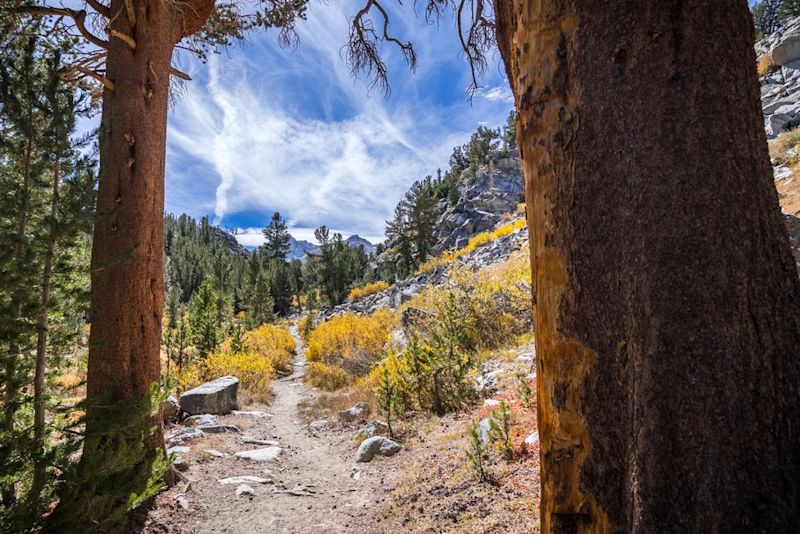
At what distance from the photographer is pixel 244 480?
423cm

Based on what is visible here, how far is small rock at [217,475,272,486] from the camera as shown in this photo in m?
4.13

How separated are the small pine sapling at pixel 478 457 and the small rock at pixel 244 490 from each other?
88.1 inches

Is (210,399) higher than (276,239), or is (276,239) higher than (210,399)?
(276,239)

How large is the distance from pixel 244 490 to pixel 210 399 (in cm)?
360

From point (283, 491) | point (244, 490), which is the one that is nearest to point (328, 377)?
point (283, 491)

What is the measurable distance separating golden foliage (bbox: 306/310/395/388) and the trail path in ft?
13.2

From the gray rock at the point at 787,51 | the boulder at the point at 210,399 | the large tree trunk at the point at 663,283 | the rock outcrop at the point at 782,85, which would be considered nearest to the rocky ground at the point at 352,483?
the boulder at the point at 210,399

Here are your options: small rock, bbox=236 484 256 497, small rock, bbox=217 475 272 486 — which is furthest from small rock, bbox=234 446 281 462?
small rock, bbox=236 484 256 497

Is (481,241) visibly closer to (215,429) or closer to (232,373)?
(232,373)

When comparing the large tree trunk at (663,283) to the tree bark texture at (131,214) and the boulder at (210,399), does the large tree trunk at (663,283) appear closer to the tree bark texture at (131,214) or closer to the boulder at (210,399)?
the tree bark texture at (131,214)

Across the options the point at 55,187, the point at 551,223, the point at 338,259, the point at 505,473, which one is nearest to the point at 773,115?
the point at 505,473

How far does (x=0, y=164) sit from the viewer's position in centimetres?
275

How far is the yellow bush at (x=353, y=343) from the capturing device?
33.5 feet

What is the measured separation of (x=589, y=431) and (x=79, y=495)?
2.88m
